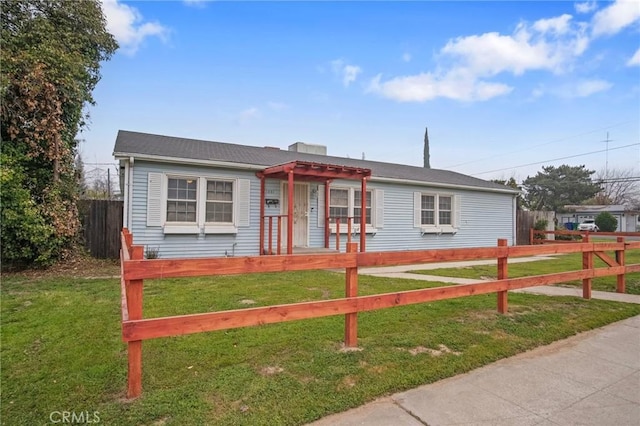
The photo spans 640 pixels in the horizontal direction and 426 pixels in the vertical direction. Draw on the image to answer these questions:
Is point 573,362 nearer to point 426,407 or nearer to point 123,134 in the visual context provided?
point 426,407

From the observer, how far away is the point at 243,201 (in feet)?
32.8

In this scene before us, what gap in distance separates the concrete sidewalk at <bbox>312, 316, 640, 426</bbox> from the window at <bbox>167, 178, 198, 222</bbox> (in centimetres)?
808

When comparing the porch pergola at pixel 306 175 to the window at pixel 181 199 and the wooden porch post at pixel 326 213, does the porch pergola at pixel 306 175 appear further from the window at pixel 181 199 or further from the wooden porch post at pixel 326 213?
the window at pixel 181 199

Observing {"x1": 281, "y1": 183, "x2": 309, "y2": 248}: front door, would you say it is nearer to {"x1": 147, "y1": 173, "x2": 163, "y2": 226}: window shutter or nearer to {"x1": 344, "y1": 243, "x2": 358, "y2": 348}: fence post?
{"x1": 147, "y1": 173, "x2": 163, "y2": 226}: window shutter

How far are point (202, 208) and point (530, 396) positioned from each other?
333 inches

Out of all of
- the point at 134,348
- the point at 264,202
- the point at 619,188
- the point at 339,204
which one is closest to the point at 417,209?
the point at 339,204

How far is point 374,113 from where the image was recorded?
17.1 m

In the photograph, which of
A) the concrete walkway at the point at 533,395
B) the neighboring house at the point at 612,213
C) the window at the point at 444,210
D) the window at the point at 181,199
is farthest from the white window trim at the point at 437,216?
the neighboring house at the point at 612,213

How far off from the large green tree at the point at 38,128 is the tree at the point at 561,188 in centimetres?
4776

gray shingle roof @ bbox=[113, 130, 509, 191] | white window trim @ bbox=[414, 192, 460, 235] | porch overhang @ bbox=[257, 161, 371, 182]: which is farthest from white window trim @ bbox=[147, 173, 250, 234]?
white window trim @ bbox=[414, 192, 460, 235]

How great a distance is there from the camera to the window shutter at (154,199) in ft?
29.3

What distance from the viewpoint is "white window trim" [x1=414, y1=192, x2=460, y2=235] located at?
1320 cm

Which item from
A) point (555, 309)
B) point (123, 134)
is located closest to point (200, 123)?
point (123, 134)

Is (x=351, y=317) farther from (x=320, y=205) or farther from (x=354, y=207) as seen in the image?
(x=354, y=207)
